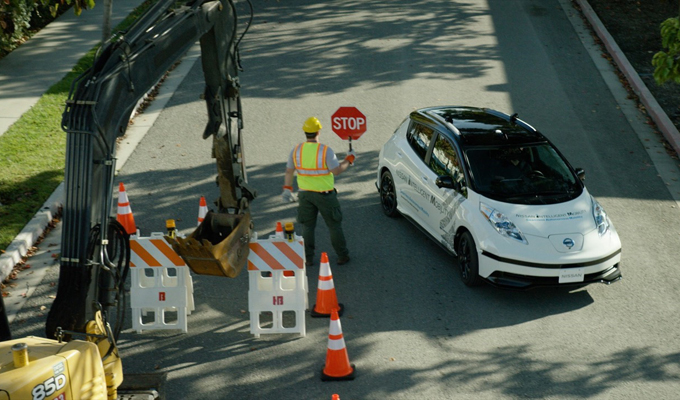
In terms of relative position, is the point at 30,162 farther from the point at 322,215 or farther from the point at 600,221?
the point at 600,221

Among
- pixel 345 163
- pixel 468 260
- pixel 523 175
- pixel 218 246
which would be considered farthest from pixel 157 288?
pixel 523 175

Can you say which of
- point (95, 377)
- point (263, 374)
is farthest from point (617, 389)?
point (95, 377)

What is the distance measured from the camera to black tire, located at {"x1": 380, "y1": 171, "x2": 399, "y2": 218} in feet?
40.6

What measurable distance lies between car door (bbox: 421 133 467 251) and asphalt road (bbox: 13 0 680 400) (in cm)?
48

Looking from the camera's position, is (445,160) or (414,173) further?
(414,173)

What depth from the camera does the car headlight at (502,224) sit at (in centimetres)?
1001

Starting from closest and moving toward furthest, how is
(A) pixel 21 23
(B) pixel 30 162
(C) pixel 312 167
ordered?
1. (C) pixel 312 167
2. (B) pixel 30 162
3. (A) pixel 21 23

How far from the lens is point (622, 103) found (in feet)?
56.3

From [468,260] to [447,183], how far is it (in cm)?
108

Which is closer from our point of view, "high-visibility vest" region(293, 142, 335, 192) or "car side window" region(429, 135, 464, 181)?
"high-visibility vest" region(293, 142, 335, 192)

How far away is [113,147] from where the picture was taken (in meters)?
7.21

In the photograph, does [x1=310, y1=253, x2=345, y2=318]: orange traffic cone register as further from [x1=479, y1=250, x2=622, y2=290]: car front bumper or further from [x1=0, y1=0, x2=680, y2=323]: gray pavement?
[x1=0, y1=0, x2=680, y2=323]: gray pavement

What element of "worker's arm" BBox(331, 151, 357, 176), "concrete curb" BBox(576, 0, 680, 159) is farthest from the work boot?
"concrete curb" BBox(576, 0, 680, 159)

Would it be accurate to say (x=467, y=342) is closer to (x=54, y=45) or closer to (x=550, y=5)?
(x=54, y=45)
